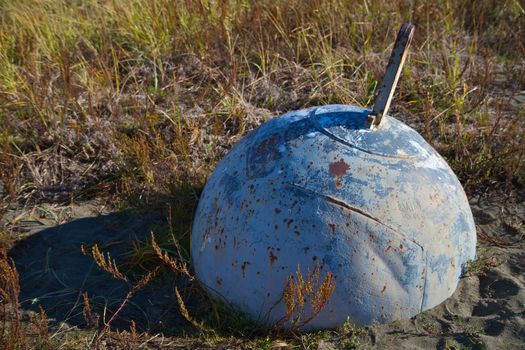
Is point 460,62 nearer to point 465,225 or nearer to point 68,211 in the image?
point 465,225

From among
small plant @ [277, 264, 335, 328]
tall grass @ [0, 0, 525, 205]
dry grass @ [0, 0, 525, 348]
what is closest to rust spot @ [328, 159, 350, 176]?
small plant @ [277, 264, 335, 328]

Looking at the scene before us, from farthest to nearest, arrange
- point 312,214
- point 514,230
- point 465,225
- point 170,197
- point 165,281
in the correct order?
point 170,197 → point 514,230 → point 165,281 → point 465,225 → point 312,214

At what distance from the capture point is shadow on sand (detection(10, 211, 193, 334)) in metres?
3.29

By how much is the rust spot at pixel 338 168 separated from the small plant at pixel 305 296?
1.35 feet

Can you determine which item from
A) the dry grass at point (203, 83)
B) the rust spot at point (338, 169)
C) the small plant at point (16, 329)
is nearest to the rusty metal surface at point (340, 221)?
the rust spot at point (338, 169)

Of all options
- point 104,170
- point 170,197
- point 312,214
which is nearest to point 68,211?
point 104,170

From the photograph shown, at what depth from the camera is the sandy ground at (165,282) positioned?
2941 millimetres

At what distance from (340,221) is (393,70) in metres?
0.73

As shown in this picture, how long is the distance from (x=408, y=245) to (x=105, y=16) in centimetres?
418

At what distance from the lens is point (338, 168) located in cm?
279

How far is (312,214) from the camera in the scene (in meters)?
2.75

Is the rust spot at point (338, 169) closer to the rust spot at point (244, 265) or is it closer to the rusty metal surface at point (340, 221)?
the rusty metal surface at point (340, 221)

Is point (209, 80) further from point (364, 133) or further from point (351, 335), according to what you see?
point (351, 335)

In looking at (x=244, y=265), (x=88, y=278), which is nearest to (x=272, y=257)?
(x=244, y=265)
